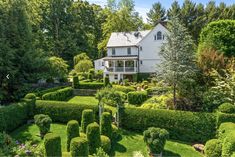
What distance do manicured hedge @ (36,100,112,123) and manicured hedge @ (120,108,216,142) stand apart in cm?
268

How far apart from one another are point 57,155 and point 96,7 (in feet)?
192

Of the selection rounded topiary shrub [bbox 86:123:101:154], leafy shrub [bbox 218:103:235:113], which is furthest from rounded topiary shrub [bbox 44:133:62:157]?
leafy shrub [bbox 218:103:235:113]

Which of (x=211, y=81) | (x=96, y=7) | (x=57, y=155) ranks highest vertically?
(x=96, y=7)

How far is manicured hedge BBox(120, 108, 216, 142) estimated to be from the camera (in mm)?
16531

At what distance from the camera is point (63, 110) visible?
19500 millimetres

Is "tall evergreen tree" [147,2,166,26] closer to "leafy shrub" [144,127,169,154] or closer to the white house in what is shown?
the white house

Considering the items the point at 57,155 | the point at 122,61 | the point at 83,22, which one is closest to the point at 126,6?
the point at 83,22

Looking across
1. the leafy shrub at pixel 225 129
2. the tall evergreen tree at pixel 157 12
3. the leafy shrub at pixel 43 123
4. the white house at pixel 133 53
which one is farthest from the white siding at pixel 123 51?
the tall evergreen tree at pixel 157 12

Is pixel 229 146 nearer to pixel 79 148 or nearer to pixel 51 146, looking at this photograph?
pixel 79 148

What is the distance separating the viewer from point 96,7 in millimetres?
65375

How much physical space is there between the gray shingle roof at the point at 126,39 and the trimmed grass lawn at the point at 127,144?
23115 mm

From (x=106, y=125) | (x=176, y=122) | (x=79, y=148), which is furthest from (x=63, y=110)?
(x=79, y=148)

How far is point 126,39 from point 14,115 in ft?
83.6

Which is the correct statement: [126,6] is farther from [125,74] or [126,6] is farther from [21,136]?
[21,136]
